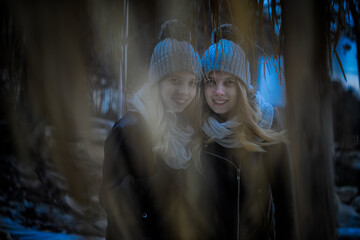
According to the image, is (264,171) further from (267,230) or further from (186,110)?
(186,110)

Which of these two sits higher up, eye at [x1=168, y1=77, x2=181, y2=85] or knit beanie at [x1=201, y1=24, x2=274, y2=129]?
knit beanie at [x1=201, y1=24, x2=274, y2=129]

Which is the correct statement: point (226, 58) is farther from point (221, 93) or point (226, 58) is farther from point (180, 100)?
point (180, 100)

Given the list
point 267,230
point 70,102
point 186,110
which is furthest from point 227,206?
point 70,102

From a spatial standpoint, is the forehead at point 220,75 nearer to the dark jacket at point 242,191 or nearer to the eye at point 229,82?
the eye at point 229,82

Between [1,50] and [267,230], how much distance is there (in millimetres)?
1558

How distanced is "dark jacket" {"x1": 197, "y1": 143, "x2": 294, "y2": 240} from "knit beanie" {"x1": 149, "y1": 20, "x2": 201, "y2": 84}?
37 cm

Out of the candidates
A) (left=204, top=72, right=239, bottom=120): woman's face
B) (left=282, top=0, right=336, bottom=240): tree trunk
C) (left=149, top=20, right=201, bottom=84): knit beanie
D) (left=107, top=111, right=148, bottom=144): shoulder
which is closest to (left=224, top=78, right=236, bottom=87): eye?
(left=204, top=72, right=239, bottom=120): woman's face

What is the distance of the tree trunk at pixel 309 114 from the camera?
3.35ft

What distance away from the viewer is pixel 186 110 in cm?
109

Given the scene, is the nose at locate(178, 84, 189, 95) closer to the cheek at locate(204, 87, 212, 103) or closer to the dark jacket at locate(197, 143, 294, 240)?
the cheek at locate(204, 87, 212, 103)

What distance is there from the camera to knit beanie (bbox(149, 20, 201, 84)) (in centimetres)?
104

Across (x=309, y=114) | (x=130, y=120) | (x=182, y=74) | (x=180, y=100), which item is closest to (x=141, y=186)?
(x=130, y=120)

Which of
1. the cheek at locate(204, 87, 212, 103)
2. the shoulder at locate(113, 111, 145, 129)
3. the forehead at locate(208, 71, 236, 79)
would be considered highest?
the forehead at locate(208, 71, 236, 79)

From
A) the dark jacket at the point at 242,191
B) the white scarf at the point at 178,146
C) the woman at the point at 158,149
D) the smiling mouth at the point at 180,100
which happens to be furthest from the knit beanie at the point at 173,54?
the dark jacket at the point at 242,191
